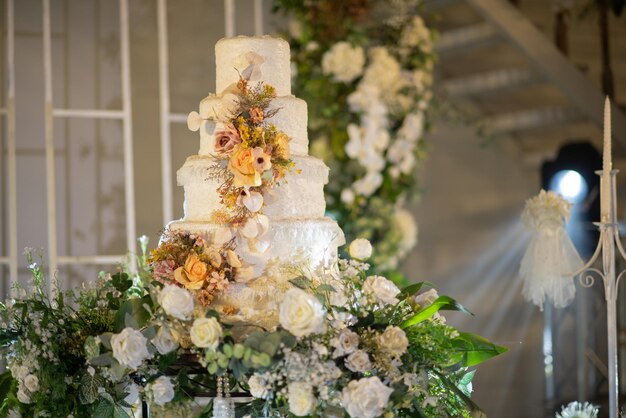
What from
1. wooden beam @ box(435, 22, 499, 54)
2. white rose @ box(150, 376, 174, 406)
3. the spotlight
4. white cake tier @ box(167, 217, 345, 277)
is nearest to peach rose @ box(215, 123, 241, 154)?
white cake tier @ box(167, 217, 345, 277)

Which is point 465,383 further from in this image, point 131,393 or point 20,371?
point 20,371

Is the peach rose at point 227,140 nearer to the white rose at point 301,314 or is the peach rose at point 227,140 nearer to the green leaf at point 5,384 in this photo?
the white rose at point 301,314

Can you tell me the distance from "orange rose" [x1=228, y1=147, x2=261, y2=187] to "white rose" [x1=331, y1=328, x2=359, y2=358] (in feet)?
1.61

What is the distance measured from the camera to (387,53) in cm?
486

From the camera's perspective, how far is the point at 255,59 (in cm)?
253

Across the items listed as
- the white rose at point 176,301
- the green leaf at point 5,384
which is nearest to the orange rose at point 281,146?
the white rose at point 176,301

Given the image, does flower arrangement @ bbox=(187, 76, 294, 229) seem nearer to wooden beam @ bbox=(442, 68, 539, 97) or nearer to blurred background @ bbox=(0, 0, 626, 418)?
blurred background @ bbox=(0, 0, 626, 418)

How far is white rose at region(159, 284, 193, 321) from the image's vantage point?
7.02 ft

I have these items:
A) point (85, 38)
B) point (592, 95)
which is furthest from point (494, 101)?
point (85, 38)

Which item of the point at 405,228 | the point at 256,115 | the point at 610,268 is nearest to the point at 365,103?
the point at 405,228

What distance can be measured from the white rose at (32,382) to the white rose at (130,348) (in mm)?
277

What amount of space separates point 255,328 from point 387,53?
9.49ft

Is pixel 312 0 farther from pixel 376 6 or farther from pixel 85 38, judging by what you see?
pixel 85 38

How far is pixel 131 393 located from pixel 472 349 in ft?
2.95
